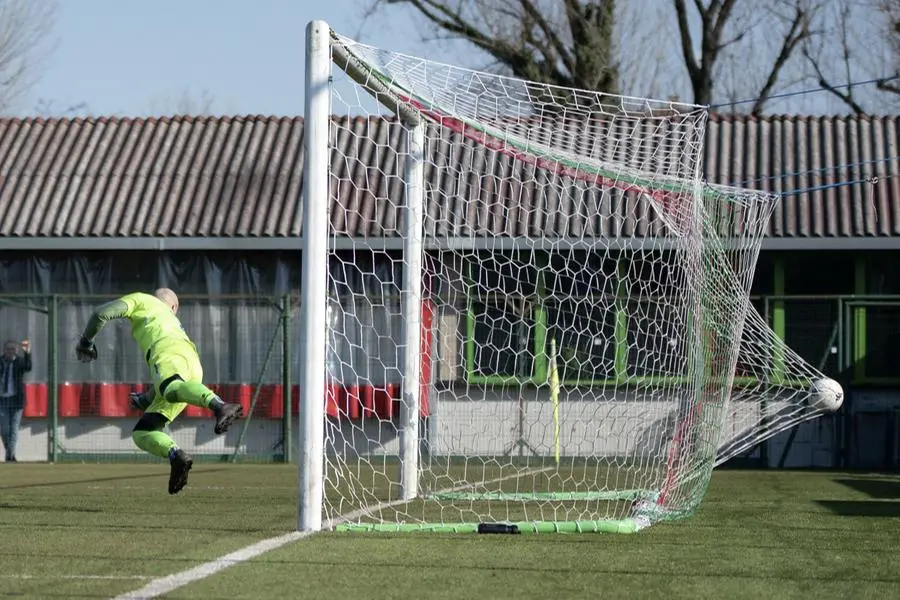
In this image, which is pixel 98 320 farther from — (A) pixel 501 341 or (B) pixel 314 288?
(A) pixel 501 341

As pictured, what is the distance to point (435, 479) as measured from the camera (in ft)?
43.4

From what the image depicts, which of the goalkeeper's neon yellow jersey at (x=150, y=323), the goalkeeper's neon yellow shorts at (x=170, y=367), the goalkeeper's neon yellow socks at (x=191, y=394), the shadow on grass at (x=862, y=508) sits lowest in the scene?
the shadow on grass at (x=862, y=508)

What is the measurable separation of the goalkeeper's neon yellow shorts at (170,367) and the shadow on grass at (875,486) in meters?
6.14

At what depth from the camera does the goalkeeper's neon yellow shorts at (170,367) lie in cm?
1017

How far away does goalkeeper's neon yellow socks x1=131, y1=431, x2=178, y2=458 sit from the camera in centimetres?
1007

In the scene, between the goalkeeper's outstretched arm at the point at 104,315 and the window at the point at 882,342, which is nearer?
the goalkeeper's outstretched arm at the point at 104,315

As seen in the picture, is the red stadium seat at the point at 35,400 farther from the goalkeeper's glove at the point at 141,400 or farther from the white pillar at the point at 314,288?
the white pillar at the point at 314,288

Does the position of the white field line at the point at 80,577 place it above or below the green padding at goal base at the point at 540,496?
above

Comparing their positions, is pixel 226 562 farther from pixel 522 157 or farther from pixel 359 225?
pixel 359 225

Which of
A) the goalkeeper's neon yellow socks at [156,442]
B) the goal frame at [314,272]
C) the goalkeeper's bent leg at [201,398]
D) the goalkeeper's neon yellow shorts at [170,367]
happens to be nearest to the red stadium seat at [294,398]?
the goalkeeper's neon yellow shorts at [170,367]

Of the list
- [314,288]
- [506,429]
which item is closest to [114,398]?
[506,429]

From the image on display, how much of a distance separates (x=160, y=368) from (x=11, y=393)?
10468mm

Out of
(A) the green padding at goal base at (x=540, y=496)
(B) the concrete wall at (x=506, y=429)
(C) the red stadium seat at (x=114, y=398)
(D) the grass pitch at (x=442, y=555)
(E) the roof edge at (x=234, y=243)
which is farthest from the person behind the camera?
(C) the red stadium seat at (x=114, y=398)

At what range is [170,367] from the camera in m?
10.2
